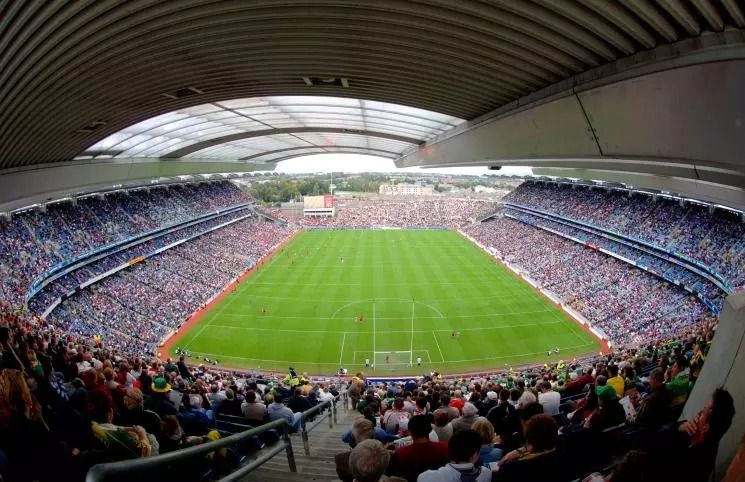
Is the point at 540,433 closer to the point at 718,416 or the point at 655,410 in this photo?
the point at 718,416

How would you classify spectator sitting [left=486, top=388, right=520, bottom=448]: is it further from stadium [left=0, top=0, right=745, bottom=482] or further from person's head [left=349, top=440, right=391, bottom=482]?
person's head [left=349, top=440, right=391, bottom=482]

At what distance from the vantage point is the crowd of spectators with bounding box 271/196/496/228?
74.8 metres

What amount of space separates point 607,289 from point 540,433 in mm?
33010

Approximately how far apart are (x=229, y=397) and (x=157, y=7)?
660 centimetres

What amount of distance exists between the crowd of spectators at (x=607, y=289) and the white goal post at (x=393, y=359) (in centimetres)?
1220

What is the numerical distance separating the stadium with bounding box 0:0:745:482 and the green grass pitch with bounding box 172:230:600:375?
0.84 feet

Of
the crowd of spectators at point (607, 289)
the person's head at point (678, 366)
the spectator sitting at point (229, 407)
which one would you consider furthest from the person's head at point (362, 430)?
the crowd of spectators at point (607, 289)

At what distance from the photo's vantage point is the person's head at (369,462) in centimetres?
241

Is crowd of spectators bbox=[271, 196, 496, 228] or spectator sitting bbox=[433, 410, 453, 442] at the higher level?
crowd of spectators bbox=[271, 196, 496, 228]

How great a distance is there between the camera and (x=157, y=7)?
6.64 metres

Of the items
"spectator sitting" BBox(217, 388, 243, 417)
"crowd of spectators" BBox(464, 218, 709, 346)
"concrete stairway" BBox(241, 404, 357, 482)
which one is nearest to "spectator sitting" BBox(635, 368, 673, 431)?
"concrete stairway" BBox(241, 404, 357, 482)

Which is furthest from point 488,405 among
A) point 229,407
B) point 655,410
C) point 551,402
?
point 229,407

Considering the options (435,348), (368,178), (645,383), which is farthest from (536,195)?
(368,178)

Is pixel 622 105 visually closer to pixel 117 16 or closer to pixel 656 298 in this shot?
pixel 117 16
